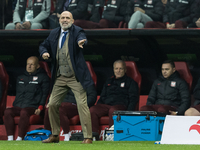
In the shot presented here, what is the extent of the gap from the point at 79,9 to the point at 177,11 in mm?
1735

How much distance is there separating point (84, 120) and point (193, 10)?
311cm

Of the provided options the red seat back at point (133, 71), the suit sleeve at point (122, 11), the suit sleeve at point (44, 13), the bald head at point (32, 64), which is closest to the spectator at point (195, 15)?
the suit sleeve at point (122, 11)

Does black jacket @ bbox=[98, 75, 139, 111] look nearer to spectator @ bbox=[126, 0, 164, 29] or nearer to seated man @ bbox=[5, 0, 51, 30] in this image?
spectator @ bbox=[126, 0, 164, 29]

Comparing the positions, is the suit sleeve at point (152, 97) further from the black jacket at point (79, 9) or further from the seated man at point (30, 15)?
the seated man at point (30, 15)

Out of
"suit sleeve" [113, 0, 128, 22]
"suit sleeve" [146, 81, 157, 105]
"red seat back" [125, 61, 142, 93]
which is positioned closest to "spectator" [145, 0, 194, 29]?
"suit sleeve" [113, 0, 128, 22]

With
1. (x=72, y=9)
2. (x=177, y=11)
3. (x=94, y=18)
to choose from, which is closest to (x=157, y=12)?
(x=177, y=11)

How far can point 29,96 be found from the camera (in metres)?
7.12

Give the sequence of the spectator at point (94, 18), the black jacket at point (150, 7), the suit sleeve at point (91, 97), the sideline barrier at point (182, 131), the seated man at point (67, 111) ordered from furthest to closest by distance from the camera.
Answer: the spectator at point (94, 18), the suit sleeve at point (91, 97), the black jacket at point (150, 7), the seated man at point (67, 111), the sideline barrier at point (182, 131)

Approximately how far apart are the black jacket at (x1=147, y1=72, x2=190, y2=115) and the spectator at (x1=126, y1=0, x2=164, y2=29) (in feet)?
3.30

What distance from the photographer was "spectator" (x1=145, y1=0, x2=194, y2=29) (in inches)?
259

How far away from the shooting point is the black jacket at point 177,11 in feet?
21.6

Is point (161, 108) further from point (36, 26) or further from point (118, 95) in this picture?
point (36, 26)

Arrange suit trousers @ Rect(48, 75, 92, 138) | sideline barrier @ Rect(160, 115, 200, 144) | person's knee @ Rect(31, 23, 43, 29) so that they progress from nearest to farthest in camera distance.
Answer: suit trousers @ Rect(48, 75, 92, 138)
sideline barrier @ Rect(160, 115, 200, 144)
person's knee @ Rect(31, 23, 43, 29)

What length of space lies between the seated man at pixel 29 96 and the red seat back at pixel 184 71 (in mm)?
2380
